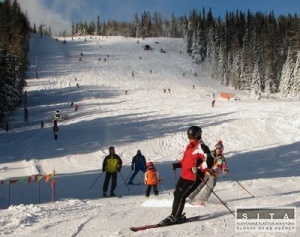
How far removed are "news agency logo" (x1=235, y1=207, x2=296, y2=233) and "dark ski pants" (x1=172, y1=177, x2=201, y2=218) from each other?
1016 mm

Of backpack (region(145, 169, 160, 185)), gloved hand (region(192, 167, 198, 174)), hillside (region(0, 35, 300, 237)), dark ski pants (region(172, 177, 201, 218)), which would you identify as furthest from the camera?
backpack (region(145, 169, 160, 185))

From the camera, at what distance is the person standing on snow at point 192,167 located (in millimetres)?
6938

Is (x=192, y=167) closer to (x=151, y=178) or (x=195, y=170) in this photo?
(x=195, y=170)

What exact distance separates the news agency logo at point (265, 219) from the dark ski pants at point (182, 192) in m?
1.02

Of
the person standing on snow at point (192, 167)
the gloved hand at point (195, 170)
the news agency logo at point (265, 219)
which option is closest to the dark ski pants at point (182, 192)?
the person standing on snow at point (192, 167)

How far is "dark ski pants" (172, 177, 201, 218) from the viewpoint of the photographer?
7.18 meters

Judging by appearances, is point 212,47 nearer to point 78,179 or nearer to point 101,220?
point 78,179

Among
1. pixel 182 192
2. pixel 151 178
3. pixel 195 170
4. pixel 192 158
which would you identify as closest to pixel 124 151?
pixel 151 178

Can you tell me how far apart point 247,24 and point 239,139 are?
108 m

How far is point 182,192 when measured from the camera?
723 centimetres

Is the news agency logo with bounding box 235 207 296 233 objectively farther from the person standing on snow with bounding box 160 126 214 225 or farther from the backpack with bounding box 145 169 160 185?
the backpack with bounding box 145 169 160 185

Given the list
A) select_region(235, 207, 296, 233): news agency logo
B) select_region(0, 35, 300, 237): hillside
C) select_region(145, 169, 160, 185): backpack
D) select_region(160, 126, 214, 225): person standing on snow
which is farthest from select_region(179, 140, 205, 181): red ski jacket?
select_region(145, 169, 160, 185): backpack

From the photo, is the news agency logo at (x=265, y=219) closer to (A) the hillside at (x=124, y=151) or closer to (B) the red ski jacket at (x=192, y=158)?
(A) the hillside at (x=124, y=151)

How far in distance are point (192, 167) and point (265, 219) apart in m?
1.71
